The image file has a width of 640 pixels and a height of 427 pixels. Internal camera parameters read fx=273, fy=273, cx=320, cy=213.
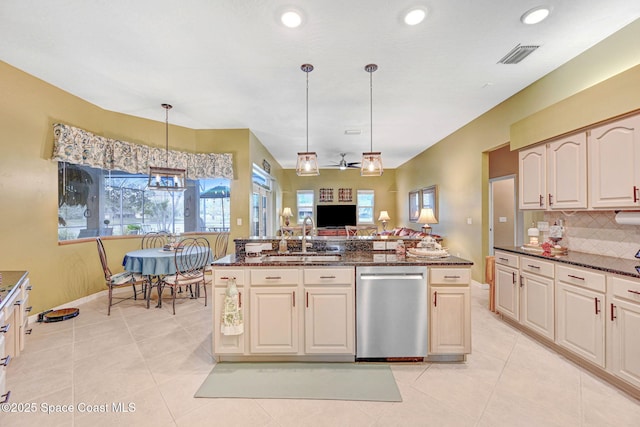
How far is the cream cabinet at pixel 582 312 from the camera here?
7.13 ft

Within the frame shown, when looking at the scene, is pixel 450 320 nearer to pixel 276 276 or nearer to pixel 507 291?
pixel 507 291

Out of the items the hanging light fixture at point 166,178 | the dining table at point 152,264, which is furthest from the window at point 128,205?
the dining table at point 152,264

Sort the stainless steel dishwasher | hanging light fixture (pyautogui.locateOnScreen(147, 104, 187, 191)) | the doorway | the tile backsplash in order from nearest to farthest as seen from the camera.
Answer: the stainless steel dishwasher
the tile backsplash
hanging light fixture (pyautogui.locateOnScreen(147, 104, 187, 191))
the doorway

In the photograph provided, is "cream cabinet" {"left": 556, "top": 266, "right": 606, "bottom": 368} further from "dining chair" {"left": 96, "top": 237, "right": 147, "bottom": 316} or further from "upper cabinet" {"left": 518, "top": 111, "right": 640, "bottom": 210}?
"dining chair" {"left": 96, "top": 237, "right": 147, "bottom": 316}

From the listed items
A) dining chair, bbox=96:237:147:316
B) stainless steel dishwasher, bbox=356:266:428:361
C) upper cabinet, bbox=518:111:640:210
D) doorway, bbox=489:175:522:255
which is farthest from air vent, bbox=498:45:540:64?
dining chair, bbox=96:237:147:316

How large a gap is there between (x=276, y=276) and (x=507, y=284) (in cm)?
277

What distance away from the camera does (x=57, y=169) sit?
365cm

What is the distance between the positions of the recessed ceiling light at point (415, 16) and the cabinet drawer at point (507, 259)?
8.75 ft

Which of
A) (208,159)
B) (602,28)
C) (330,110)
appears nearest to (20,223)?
(208,159)

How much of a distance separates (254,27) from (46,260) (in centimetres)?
388

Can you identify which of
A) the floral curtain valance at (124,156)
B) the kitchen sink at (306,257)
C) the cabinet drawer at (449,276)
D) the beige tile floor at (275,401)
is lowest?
the beige tile floor at (275,401)

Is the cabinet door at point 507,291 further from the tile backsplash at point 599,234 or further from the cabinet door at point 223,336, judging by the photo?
the cabinet door at point 223,336

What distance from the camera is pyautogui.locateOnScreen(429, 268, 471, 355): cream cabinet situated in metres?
2.39

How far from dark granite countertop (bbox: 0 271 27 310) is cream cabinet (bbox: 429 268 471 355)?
9.32ft
